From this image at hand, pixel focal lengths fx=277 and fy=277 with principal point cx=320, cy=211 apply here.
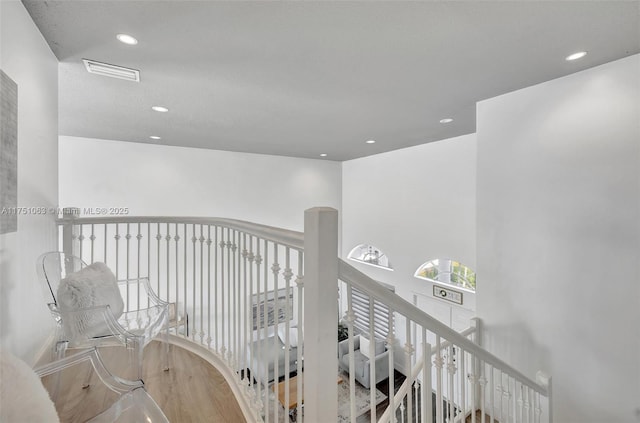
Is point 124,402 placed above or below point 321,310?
below

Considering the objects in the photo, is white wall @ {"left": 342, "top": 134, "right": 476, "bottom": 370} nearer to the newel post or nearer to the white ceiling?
the white ceiling

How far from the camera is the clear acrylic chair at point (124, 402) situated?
3.27 feet

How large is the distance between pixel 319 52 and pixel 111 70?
1682 mm

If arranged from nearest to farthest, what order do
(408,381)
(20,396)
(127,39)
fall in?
(20,396) < (408,381) < (127,39)

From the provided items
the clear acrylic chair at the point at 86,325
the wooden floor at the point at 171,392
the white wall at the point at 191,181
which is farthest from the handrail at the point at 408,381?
the white wall at the point at 191,181

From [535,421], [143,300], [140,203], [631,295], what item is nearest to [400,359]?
[535,421]

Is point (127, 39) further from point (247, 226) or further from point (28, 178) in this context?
point (247, 226)

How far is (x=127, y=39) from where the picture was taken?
1.83 meters

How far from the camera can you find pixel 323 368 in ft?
2.84

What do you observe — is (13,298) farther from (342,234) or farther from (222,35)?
(342,234)

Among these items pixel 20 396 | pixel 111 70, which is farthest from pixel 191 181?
pixel 20 396

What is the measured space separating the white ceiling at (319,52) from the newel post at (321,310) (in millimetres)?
1356

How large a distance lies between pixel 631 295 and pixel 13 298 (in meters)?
3.88

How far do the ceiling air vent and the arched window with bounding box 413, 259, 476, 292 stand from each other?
4.82m
